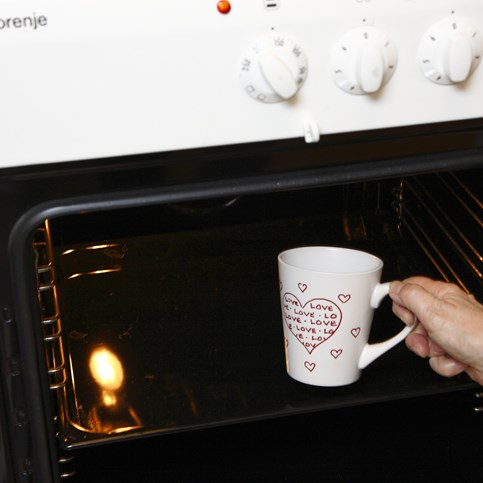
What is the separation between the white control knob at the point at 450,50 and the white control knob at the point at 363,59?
27 millimetres

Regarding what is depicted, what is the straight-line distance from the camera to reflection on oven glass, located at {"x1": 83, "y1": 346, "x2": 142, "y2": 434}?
2.48ft

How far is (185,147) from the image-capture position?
1.92 feet

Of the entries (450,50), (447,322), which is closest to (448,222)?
(447,322)

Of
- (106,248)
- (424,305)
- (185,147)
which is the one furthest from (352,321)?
(106,248)

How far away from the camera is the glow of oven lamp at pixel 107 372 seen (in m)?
0.80

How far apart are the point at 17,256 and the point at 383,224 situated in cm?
61

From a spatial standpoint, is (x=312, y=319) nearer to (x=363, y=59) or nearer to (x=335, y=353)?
(x=335, y=353)

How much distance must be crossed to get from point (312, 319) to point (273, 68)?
30cm

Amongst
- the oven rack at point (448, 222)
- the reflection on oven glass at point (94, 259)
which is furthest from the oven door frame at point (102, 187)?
the reflection on oven glass at point (94, 259)

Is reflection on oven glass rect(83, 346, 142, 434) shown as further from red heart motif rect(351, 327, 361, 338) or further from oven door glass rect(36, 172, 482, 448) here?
red heart motif rect(351, 327, 361, 338)

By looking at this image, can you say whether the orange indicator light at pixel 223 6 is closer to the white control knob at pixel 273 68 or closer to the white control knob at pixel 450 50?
the white control knob at pixel 273 68

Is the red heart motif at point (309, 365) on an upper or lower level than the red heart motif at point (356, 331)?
lower

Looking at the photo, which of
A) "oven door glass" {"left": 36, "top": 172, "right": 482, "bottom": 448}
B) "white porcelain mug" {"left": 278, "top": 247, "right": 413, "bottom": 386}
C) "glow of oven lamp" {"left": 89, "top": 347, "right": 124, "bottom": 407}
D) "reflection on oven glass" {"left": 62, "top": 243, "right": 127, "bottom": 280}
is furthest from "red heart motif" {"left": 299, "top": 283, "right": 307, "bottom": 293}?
"reflection on oven glass" {"left": 62, "top": 243, "right": 127, "bottom": 280}

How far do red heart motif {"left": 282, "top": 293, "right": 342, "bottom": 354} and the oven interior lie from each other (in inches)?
2.2
